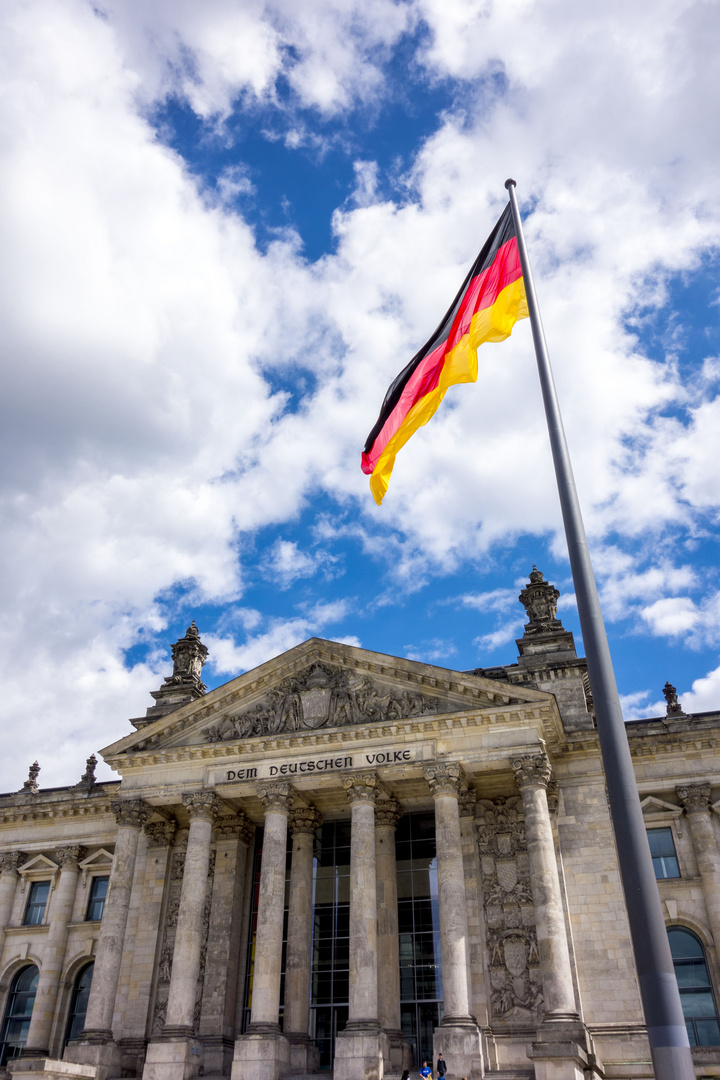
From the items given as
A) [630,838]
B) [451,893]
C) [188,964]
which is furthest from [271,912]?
[630,838]

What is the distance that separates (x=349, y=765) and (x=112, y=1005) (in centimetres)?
1276

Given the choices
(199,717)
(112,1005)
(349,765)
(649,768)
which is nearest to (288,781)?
(349,765)

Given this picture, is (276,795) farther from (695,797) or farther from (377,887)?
(695,797)

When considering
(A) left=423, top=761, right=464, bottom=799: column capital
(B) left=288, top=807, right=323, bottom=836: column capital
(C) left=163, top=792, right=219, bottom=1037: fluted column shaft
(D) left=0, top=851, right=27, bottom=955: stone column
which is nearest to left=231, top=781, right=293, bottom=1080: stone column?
(B) left=288, top=807, right=323, bottom=836: column capital

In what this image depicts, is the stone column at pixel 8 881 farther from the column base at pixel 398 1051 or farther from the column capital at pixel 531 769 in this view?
the column capital at pixel 531 769

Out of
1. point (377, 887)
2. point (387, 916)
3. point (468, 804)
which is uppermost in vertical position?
point (468, 804)

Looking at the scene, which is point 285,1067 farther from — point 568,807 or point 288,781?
point 568,807

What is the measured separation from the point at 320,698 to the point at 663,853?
592 inches

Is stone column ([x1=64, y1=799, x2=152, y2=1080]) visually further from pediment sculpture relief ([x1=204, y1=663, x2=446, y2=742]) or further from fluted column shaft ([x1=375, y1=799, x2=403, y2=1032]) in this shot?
fluted column shaft ([x1=375, y1=799, x2=403, y2=1032])

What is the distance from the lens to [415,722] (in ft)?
111

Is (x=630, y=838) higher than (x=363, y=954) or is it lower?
lower

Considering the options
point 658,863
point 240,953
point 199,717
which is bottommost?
point 240,953

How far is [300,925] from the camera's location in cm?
3444

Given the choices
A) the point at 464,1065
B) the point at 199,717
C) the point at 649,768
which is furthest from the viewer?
the point at 199,717
